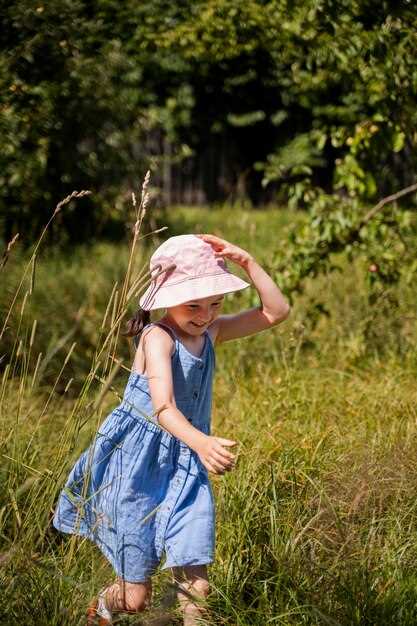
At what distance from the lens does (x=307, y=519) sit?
280 cm

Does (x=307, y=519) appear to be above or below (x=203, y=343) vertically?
below

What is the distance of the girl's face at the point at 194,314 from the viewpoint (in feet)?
8.58

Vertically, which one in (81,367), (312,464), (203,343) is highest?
(203,343)

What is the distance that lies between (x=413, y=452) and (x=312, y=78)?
8.44 ft

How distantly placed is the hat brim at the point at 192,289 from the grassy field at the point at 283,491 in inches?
4.5

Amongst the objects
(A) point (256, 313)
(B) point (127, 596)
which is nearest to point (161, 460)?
(B) point (127, 596)

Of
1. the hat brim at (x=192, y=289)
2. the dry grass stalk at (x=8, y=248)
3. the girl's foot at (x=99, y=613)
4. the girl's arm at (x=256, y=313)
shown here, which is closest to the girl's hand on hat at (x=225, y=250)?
the girl's arm at (x=256, y=313)

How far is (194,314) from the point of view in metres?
2.63

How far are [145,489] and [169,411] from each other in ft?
0.93

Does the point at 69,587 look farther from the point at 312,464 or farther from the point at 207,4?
the point at 207,4

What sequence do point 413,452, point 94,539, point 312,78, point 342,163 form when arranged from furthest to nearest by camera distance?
1. point 312,78
2. point 342,163
3. point 413,452
4. point 94,539

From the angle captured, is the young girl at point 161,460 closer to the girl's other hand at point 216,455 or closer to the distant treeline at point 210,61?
the girl's other hand at point 216,455

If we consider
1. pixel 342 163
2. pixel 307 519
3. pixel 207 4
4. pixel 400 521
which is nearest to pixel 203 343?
pixel 307 519

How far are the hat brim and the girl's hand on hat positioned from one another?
11 centimetres
